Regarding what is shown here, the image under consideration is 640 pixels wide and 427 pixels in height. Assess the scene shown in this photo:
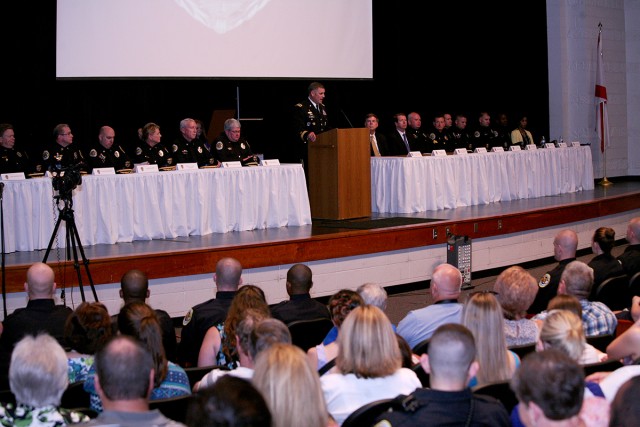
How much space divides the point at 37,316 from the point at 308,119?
5337mm

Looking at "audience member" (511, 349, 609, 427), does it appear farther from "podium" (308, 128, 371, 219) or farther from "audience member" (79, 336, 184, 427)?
"podium" (308, 128, 371, 219)

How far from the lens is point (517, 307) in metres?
4.32

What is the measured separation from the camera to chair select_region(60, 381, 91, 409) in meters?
3.48

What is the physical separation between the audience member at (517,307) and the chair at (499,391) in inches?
40.4

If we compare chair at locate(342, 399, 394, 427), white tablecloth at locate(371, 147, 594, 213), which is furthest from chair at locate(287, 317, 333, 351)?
white tablecloth at locate(371, 147, 594, 213)

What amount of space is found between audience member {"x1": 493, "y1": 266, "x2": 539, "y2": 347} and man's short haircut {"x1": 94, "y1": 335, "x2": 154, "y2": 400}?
2182 mm

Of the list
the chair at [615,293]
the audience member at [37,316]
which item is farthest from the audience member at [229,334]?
the chair at [615,293]

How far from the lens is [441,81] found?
13828 millimetres

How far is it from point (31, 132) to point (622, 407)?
8789mm

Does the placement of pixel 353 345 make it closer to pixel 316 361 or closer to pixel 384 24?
pixel 316 361

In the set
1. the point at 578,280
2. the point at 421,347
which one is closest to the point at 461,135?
the point at 578,280

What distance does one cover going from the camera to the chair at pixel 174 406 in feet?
10.1

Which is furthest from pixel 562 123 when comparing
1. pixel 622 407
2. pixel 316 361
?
pixel 622 407

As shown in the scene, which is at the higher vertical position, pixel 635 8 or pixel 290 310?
pixel 635 8
